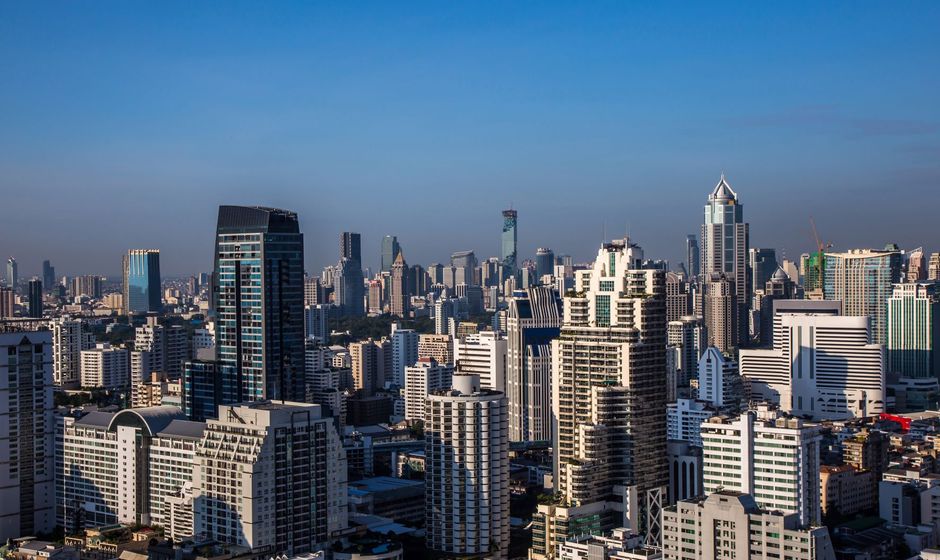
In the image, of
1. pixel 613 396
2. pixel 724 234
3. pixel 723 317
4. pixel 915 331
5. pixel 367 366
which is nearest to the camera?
pixel 613 396

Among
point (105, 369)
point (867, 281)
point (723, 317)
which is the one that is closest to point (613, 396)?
point (105, 369)

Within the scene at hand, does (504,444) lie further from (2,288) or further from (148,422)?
(2,288)

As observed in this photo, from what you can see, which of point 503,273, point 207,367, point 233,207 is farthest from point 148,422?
point 503,273

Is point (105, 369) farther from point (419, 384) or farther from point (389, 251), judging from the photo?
point (389, 251)

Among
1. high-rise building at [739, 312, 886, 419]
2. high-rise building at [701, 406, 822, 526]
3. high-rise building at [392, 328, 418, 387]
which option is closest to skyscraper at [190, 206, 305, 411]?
high-rise building at [701, 406, 822, 526]

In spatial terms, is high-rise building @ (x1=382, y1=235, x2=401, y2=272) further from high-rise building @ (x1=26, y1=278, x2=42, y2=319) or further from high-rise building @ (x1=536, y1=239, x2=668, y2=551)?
high-rise building @ (x1=536, y1=239, x2=668, y2=551)

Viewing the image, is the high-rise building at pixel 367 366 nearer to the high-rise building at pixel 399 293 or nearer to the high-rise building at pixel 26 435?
the high-rise building at pixel 26 435

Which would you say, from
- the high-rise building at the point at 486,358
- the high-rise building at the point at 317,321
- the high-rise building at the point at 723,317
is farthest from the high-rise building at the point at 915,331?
the high-rise building at the point at 317,321
